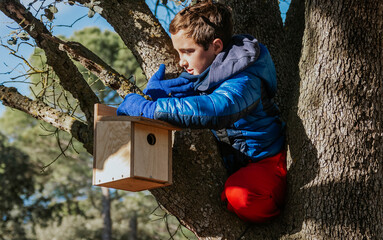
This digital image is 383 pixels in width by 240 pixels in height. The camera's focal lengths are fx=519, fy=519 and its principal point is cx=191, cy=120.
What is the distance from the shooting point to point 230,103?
2.32 metres

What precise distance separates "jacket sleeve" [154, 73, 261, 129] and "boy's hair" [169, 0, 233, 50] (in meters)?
0.35

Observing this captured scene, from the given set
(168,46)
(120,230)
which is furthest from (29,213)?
(168,46)

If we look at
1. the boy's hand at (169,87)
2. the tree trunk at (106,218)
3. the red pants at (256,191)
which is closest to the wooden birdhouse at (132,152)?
the boy's hand at (169,87)

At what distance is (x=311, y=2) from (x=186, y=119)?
909 millimetres

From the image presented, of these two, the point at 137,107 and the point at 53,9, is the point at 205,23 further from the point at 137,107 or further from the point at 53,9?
the point at 53,9

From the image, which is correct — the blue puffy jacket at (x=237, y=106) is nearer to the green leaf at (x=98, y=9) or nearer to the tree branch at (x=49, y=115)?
the green leaf at (x=98, y=9)

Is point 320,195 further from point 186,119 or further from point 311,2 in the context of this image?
point 311,2

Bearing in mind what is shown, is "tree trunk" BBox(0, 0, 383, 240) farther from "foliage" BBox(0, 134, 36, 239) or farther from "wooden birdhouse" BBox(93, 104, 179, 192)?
"foliage" BBox(0, 134, 36, 239)

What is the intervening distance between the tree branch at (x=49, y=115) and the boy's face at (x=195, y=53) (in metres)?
0.68

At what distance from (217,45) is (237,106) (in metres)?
0.49

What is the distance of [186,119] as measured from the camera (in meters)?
2.34

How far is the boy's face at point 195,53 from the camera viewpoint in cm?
268

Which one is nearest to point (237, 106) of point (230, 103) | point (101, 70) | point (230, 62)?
point (230, 103)

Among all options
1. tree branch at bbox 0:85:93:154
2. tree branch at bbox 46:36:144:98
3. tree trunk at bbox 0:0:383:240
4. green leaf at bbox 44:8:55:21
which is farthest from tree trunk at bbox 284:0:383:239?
green leaf at bbox 44:8:55:21
